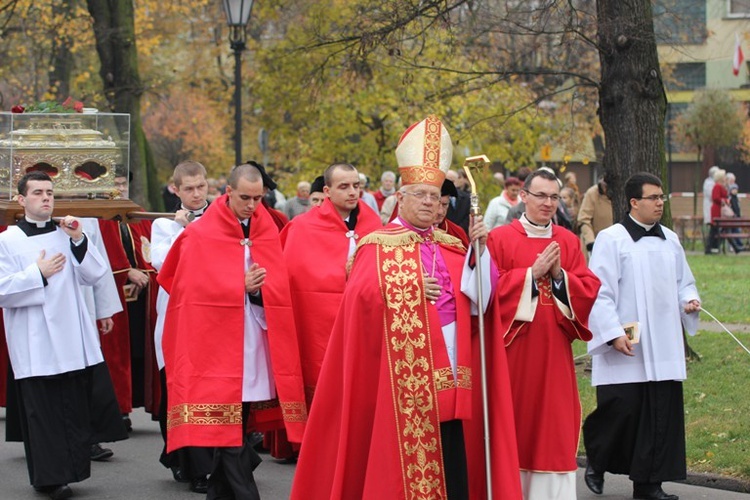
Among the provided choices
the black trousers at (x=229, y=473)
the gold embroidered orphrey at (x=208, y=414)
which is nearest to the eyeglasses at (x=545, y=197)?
the gold embroidered orphrey at (x=208, y=414)

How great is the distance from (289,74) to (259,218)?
14.8 meters

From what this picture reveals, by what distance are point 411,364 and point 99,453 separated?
4.31 m

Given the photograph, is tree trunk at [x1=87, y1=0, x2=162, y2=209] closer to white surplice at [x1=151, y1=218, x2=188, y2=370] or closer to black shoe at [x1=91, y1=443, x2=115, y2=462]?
black shoe at [x1=91, y1=443, x2=115, y2=462]

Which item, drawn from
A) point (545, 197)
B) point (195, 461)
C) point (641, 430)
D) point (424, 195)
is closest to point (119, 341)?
point (195, 461)

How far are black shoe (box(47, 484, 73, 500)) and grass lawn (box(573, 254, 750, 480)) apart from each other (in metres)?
3.68

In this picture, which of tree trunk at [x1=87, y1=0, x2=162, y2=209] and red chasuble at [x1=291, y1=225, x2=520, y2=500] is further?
tree trunk at [x1=87, y1=0, x2=162, y2=209]

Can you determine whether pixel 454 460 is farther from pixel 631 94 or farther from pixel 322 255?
pixel 631 94

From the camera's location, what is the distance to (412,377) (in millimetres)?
6469

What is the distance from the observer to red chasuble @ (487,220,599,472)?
23.5 feet

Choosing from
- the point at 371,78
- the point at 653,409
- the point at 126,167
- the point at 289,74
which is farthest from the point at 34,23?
the point at 653,409

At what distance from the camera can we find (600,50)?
1188cm

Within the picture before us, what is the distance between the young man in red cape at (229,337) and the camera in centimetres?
768

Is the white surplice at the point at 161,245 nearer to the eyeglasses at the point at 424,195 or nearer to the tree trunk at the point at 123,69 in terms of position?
the eyeglasses at the point at 424,195

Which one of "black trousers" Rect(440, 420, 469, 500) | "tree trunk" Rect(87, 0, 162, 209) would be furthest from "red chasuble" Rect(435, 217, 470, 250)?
"tree trunk" Rect(87, 0, 162, 209)
